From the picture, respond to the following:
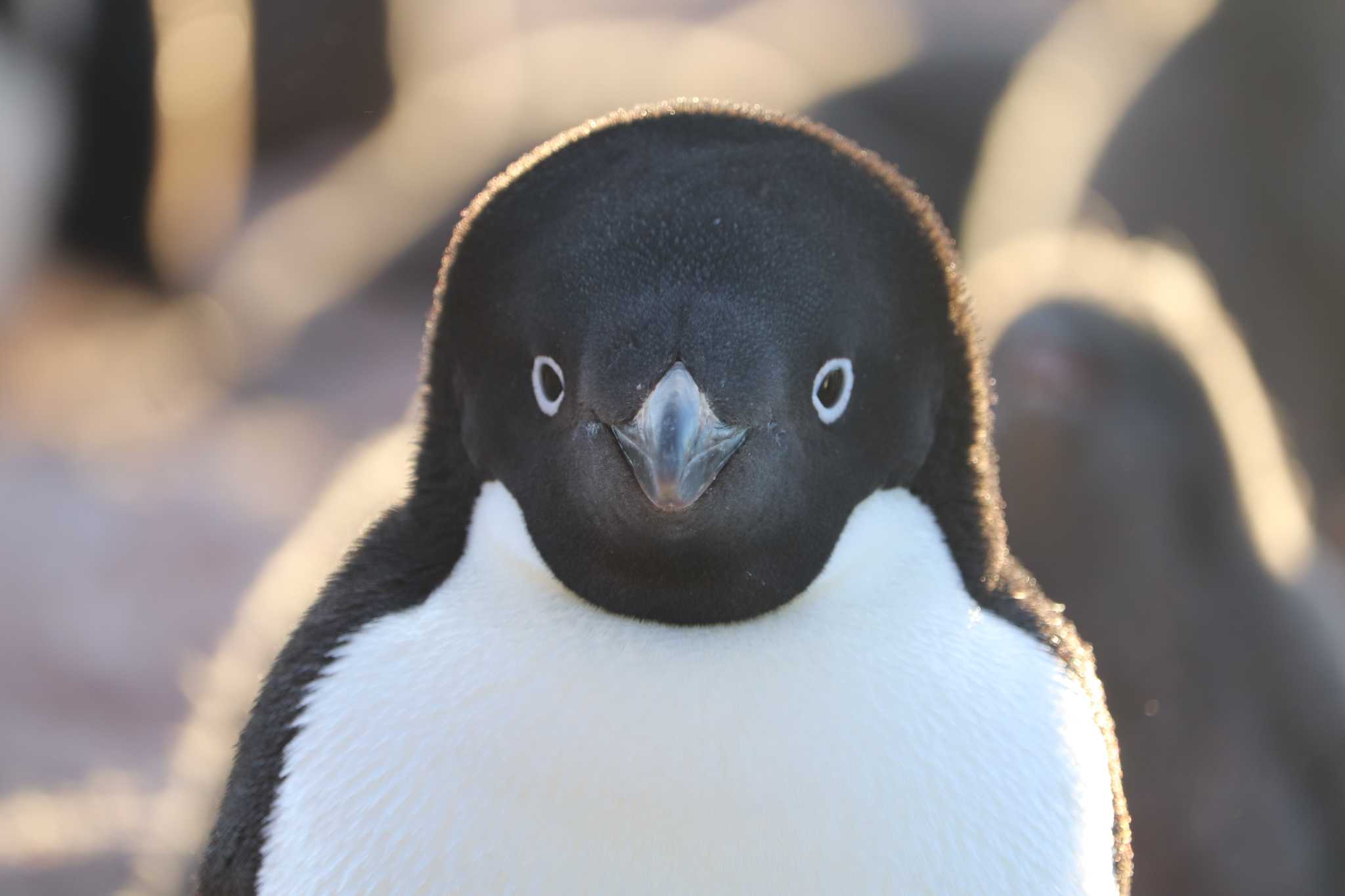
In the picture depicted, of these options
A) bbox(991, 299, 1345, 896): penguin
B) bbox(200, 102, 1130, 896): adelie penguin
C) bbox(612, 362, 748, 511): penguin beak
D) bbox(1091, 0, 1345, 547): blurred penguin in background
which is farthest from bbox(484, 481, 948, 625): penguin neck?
bbox(1091, 0, 1345, 547): blurred penguin in background

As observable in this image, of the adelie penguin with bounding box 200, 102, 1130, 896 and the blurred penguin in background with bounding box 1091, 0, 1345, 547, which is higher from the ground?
the blurred penguin in background with bounding box 1091, 0, 1345, 547

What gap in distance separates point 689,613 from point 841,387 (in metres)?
0.20

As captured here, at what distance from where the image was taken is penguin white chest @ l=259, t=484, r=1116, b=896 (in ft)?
3.65

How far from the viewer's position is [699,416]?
1.04m

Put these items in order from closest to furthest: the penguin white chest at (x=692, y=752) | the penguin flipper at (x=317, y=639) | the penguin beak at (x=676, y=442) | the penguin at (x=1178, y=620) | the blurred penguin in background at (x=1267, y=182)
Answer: the penguin beak at (x=676, y=442), the penguin white chest at (x=692, y=752), the penguin flipper at (x=317, y=639), the penguin at (x=1178, y=620), the blurred penguin in background at (x=1267, y=182)

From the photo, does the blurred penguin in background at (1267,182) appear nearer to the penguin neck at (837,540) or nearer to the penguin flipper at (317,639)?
the penguin neck at (837,540)

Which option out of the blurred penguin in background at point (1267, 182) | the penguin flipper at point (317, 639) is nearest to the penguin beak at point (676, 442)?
the penguin flipper at point (317, 639)

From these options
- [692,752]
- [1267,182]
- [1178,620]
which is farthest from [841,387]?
[1267,182]

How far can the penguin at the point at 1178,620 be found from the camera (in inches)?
84.7

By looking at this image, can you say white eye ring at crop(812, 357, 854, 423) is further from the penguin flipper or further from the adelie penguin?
the penguin flipper

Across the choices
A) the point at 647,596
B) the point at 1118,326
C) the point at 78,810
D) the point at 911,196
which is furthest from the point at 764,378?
the point at 78,810

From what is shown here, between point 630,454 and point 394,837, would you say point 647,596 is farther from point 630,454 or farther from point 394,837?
point 394,837

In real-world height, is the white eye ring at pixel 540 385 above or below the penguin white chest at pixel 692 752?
above

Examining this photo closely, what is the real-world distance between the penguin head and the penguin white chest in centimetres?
4
